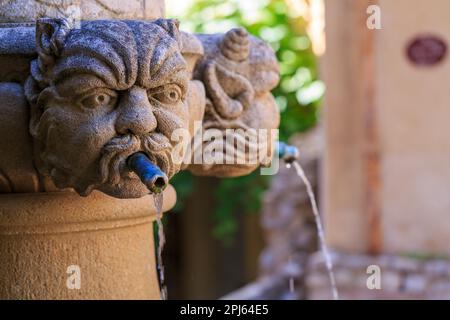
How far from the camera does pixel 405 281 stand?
582cm

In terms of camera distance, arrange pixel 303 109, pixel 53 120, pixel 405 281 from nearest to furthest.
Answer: pixel 53 120, pixel 405 281, pixel 303 109

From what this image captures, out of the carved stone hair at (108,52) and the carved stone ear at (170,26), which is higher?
the carved stone ear at (170,26)

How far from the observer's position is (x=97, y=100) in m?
2.18

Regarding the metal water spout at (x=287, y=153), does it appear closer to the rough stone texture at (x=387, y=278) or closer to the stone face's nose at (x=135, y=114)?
the stone face's nose at (x=135, y=114)

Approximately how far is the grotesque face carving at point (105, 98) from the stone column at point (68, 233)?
0.63 ft

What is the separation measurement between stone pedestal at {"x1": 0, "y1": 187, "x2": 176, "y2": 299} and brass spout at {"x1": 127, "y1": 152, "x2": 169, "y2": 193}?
325 millimetres

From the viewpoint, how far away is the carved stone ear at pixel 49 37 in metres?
2.18

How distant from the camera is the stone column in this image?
2.39 m

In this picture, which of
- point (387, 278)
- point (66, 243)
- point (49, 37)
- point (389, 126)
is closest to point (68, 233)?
point (66, 243)

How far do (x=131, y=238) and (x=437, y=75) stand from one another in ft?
12.2

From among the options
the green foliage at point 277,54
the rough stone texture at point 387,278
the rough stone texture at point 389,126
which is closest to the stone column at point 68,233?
the rough stone texture at point 387,278

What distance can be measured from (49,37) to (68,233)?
0.55 meters
